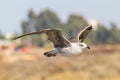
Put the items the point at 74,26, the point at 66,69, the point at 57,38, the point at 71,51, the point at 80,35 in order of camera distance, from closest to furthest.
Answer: the point at 71,51
the point at 57,38
the point at 80,35
the point at 66,69
the point at 74,26

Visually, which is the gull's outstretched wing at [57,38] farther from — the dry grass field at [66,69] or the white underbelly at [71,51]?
the dry grass field at [66,69]

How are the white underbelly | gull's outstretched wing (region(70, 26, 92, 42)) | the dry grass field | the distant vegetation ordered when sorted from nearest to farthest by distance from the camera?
the white underbelly → gull's outstretched wing (region(70, 26, 92, 42)) → the dry grass field → the distant vegetation

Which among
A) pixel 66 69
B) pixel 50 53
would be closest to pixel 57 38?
pixel 50 53

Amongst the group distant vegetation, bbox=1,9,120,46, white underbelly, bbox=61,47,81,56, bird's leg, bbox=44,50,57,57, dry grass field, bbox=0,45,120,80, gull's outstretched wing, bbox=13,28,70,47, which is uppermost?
gull's outstretched wing, bbox=13,28,70,47

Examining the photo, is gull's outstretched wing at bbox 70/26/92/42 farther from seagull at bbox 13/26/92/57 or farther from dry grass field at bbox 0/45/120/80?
dry grass field at bbox 0/45/120/80

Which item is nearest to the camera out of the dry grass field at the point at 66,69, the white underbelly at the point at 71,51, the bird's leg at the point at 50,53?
the white underbelly at the point at 71,51

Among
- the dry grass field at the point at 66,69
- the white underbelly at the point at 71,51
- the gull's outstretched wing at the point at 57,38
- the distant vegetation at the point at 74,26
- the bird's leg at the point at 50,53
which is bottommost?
the distant vegetation at the point at 74,26

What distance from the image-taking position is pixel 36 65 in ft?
142

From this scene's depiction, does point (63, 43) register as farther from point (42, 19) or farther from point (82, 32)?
point (42, 19)

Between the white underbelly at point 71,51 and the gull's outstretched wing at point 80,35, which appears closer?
the white underbelly at point 71,51

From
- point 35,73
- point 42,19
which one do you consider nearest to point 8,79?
point 35,73

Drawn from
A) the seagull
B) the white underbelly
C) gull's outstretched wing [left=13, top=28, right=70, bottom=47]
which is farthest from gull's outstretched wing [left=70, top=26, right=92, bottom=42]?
the white underbelly

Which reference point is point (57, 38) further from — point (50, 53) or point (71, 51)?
point (71, 51)

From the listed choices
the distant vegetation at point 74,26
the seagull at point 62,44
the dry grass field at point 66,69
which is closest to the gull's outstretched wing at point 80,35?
the seagull at point 62,44
